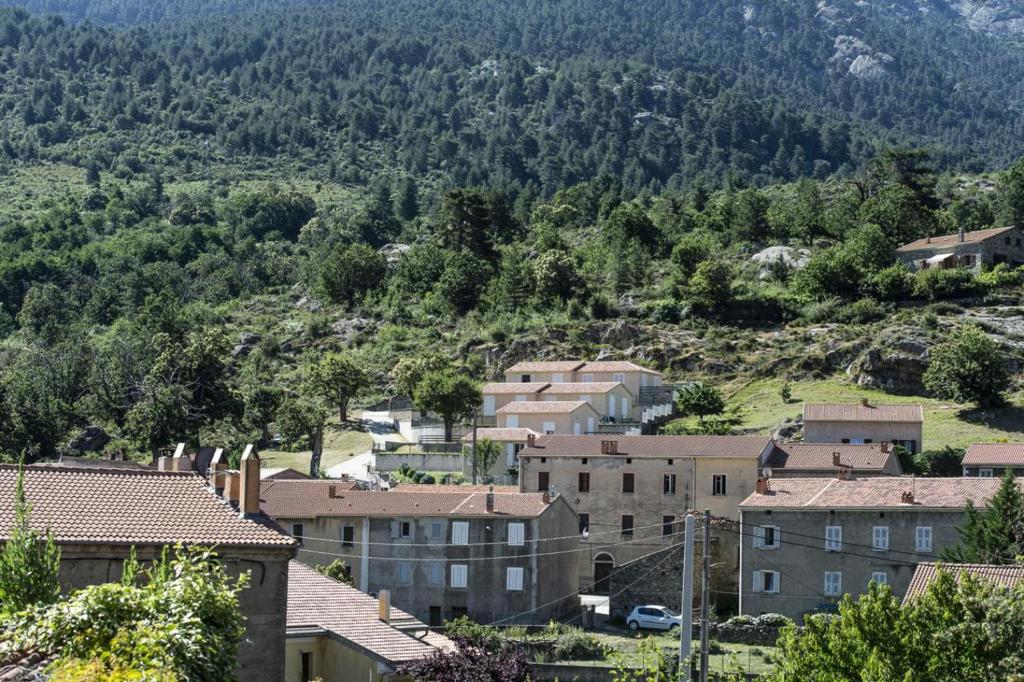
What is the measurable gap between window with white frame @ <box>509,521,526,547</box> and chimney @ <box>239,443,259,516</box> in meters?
31.2

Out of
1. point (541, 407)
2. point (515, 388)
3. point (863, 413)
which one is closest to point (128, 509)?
point (863, 413)

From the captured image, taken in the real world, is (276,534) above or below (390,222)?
below

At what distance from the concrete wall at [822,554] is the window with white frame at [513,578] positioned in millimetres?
8343

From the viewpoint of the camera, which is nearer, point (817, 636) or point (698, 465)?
point (817, 636)

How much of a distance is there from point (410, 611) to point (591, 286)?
72.1m

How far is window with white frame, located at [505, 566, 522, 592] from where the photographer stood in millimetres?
60875

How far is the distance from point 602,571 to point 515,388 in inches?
1309

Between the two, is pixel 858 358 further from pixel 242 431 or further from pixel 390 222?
pixel 390 222

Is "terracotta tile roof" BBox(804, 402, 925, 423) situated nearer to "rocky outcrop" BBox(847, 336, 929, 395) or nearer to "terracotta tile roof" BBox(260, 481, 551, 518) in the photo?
"rocky outcrop" BBox(847, 336, 929, 395)

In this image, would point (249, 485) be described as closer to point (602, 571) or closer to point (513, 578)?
point (513, 578)

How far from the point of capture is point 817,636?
94.4 feet

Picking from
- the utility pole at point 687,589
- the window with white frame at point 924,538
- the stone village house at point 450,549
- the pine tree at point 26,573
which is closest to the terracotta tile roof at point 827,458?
the window with white frame at point 924,538

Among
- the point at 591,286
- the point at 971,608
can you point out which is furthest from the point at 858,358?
the point at 971,608

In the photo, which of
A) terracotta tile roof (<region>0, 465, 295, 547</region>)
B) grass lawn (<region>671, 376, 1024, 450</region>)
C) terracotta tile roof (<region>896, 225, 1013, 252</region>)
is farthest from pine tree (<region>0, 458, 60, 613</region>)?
terracotta tile roof (<region>896, 225, 1013, 252</region>)
